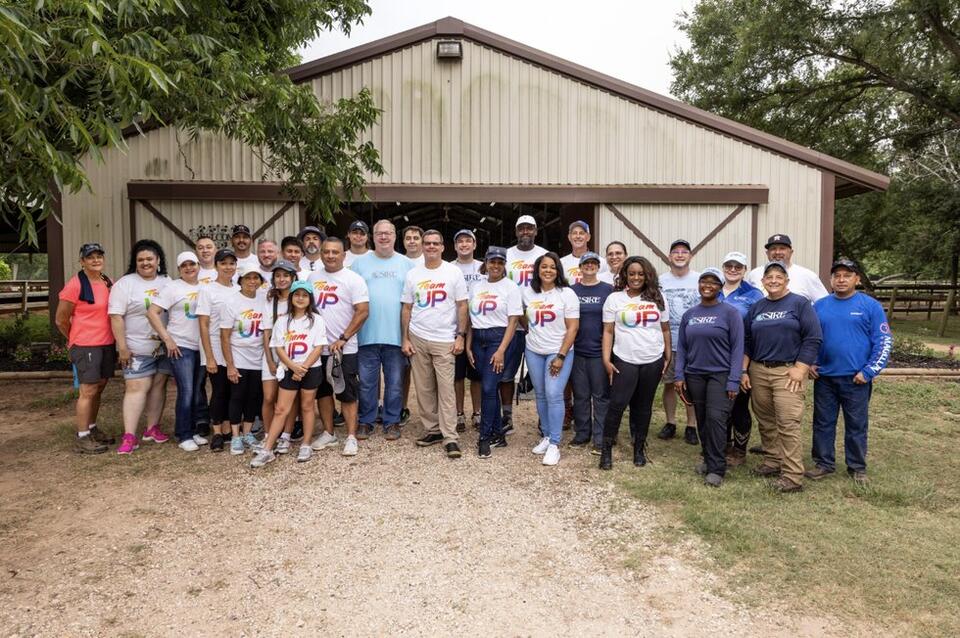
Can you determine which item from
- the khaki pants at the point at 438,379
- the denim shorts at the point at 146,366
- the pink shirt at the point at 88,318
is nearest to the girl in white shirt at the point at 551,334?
the khaki pants at the point at 438,379

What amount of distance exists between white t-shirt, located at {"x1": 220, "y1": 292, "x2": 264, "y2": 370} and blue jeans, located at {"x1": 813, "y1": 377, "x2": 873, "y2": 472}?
457cm

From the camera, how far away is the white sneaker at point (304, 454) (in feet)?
16.7

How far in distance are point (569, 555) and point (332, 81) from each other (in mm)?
8687

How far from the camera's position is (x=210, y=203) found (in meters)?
9.73

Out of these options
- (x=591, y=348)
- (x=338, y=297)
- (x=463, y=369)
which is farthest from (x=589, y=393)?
(x=338, y=297)

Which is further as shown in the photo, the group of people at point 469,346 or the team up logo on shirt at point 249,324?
the team up logo on shirt at point 249,324

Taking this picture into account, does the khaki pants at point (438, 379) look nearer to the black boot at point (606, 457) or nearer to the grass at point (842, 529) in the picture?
the black boot at point (606, 457)

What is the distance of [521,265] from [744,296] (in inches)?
80.6

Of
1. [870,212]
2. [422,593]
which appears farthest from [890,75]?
[422,593]

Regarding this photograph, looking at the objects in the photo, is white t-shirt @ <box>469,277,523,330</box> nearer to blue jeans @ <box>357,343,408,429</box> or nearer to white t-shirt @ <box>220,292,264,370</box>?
blue jeans @ <box>357,343,408,429</box>

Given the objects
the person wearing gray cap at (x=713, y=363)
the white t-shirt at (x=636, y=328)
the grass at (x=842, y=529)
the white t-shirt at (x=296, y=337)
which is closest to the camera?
the grass at (x=842, y=529)

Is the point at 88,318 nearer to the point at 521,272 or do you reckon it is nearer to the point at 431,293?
the point at 431,293

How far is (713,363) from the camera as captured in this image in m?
4.62

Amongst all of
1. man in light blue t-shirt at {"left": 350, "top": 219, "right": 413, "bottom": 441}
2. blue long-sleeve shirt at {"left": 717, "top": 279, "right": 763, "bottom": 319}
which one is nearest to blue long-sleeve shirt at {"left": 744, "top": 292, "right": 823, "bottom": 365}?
blue long-sleeve shirt at {"left": 717, "top": 279, "right": 763, "bottom": 319}
